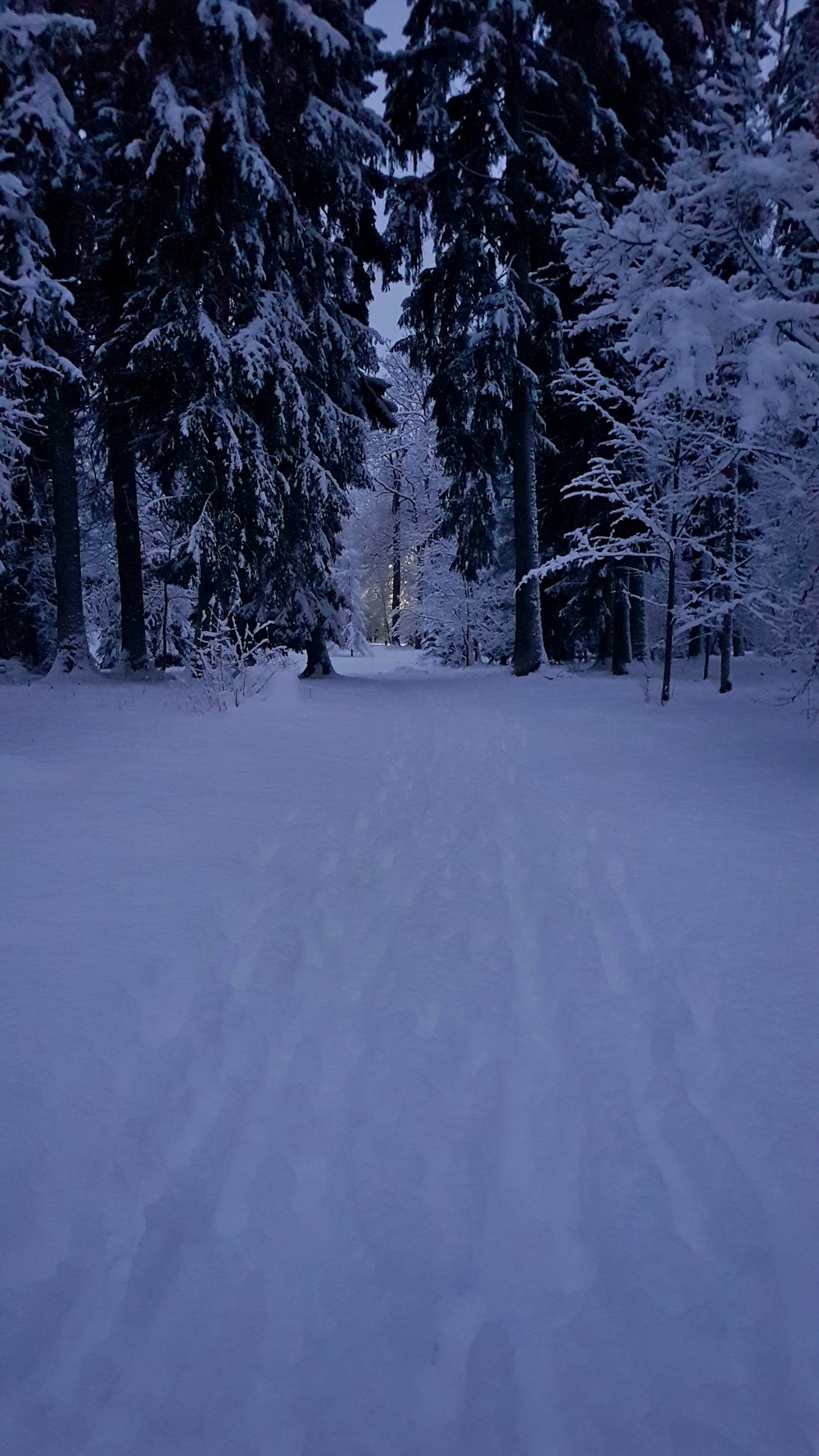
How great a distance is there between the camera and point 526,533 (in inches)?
590

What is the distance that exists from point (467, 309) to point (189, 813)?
45.1ft

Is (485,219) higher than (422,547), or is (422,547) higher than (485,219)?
(485,219)

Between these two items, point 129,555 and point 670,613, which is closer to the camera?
point 670,613

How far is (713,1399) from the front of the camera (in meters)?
1.39

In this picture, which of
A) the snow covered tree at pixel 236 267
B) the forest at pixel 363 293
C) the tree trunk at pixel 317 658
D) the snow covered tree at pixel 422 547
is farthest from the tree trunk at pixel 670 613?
the tree trunk at pixel 317 658

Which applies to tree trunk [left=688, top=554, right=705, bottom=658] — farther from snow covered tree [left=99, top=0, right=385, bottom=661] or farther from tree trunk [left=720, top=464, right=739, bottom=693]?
snow covered tree [left=99, top=0, right=385, bottom=661]

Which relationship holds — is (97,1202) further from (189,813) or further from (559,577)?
(559,577)

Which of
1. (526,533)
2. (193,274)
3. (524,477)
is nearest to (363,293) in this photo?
(524,477)

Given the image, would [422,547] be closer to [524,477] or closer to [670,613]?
[524,477]

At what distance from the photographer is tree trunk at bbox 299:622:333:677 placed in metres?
15.9

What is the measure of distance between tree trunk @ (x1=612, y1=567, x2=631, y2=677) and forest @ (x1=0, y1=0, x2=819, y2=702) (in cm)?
11

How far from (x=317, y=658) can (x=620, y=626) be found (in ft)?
22.3

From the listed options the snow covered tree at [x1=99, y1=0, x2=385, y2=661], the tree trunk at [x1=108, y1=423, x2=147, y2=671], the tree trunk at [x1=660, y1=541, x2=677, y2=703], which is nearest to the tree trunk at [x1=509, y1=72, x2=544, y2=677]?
the snow covered tree at [x1=99, y1=0, x2=385, y2=661]

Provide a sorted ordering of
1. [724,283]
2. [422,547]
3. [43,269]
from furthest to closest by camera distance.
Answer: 1. [422,547]
2. [43,269]
3. [724,283]
